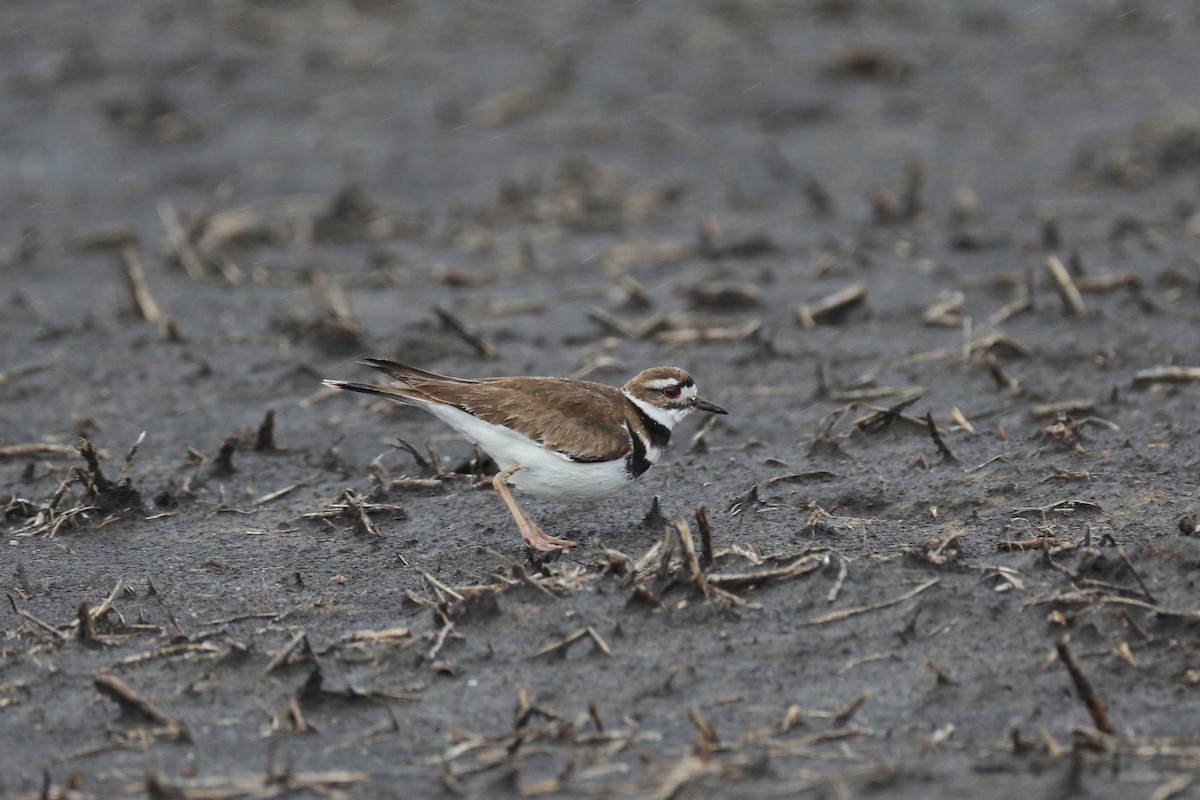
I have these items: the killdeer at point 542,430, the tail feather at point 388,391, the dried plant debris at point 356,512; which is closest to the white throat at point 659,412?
the killdeer at point 542,430

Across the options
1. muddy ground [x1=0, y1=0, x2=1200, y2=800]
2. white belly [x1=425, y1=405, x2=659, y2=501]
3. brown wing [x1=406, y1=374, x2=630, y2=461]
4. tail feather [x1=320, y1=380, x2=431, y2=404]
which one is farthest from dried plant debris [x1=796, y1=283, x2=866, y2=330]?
tail feather [x1=320, y1=380, x2=431, y2=404]

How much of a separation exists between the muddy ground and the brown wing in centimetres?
47

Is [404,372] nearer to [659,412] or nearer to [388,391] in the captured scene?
[388,391]

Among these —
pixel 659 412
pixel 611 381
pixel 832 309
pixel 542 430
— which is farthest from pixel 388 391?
pixel 832 309

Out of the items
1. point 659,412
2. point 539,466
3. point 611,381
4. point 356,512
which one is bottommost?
point 611,381

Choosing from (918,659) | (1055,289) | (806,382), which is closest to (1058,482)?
(918,659)

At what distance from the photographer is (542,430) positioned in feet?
24.3

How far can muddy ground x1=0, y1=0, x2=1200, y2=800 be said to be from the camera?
18.9ft

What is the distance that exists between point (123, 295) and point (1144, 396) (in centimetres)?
760

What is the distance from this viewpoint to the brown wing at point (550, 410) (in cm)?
740

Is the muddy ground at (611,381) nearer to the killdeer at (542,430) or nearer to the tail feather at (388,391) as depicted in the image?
the killdeer at (542,430)

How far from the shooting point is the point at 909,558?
21.6 ft

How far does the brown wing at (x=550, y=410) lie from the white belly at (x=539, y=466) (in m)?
0.04

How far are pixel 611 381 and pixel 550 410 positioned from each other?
2.48 metres
